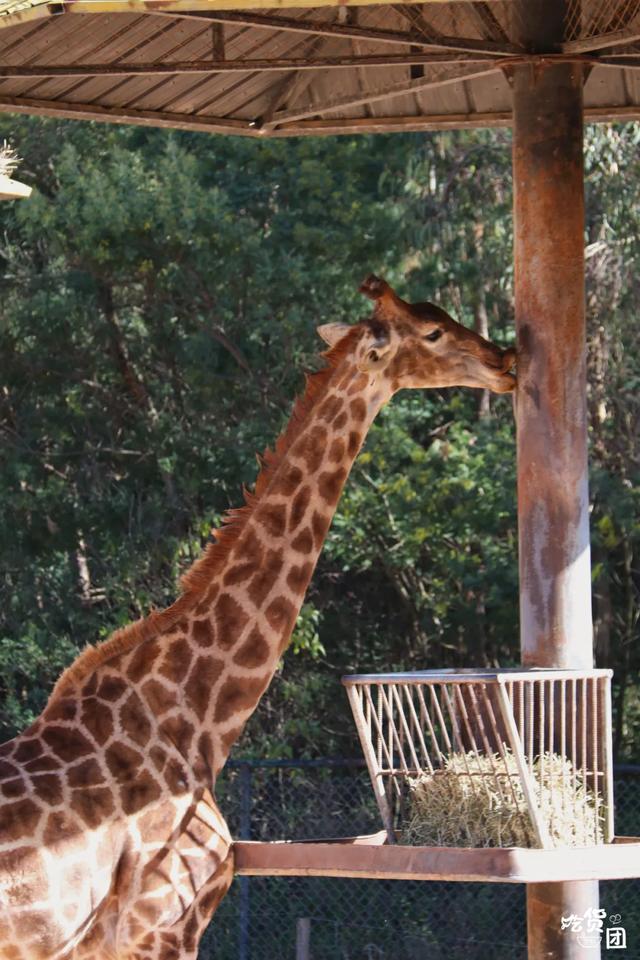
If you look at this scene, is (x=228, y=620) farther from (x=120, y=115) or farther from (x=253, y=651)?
(x=120, y=115)

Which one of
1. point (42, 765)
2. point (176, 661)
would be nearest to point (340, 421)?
point (176, 661)

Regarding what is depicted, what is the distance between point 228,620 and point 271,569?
24 centimetres

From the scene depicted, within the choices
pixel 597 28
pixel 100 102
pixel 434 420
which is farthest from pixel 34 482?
pixel 597 28

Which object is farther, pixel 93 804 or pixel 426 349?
pixel 426 349

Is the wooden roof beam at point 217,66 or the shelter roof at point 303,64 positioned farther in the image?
the wooden roof beam at point 217,66

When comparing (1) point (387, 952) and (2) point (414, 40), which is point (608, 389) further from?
(2) point (414, 40)

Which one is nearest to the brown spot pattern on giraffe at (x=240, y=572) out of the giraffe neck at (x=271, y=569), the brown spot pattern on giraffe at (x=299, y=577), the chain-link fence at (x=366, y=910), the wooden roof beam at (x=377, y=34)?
the giraffe neck at (x=271, y=569)

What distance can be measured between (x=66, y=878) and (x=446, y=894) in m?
5.41

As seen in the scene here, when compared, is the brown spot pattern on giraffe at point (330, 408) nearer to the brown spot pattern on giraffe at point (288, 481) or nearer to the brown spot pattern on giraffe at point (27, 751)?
the brown spot pattern on giraffe at point (288, 481)

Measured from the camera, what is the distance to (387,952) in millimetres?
9492

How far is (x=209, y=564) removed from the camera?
5355 mm

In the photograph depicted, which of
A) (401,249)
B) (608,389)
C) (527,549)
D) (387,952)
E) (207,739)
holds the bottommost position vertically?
(387,952)

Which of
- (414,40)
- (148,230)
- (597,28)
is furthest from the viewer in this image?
(148,230)

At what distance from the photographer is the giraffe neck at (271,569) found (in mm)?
5191
